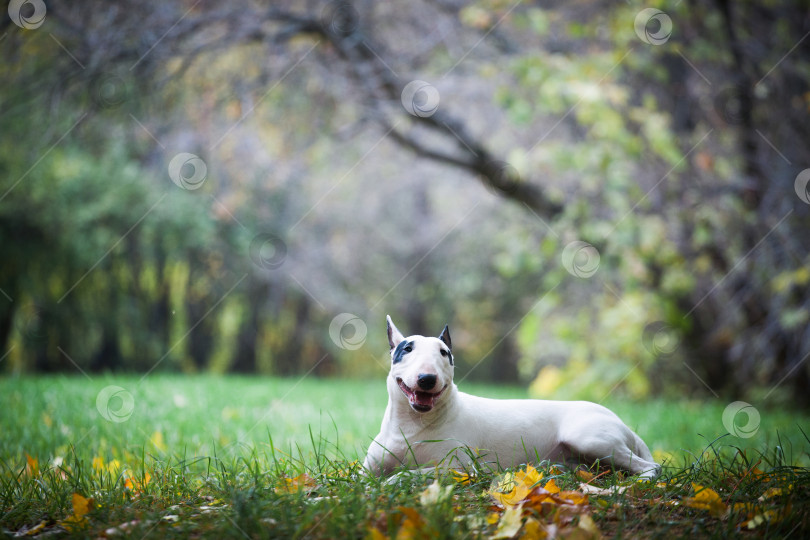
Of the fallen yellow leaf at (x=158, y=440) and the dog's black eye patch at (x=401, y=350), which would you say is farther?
the fallen yellow leaf at (x=158, y=440)

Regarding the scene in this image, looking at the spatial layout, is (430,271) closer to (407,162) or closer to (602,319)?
(407,162)

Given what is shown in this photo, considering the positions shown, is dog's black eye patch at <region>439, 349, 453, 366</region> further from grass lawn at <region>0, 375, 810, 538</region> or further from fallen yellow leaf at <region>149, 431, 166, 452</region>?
fallen yellow leaf at <region>149, 431, 166, 452</region>

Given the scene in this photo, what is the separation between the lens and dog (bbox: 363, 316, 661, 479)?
9.39 feet

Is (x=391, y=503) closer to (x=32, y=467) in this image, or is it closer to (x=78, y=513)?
(x=78, y=513)

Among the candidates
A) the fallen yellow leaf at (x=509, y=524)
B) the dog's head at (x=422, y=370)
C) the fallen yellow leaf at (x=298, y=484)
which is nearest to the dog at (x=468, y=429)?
the dog's head at (x=422, y=370)

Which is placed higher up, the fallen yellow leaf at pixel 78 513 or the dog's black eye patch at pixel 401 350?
the dog's black eye patch at pixel 401 350

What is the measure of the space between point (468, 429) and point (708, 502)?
0.99 metres

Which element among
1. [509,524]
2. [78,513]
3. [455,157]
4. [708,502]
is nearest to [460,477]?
[509,524]

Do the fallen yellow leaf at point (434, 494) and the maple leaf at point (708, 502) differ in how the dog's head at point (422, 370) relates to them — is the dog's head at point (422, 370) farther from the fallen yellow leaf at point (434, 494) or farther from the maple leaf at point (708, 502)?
the maple leaf at point (708, 502)

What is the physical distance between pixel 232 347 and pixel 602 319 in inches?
335

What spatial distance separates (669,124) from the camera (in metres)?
8.63

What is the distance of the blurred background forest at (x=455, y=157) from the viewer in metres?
7.00

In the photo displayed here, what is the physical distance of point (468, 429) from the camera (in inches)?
118

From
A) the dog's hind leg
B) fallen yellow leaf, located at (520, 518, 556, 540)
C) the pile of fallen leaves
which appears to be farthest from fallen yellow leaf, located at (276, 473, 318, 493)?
the dog's hind leg
